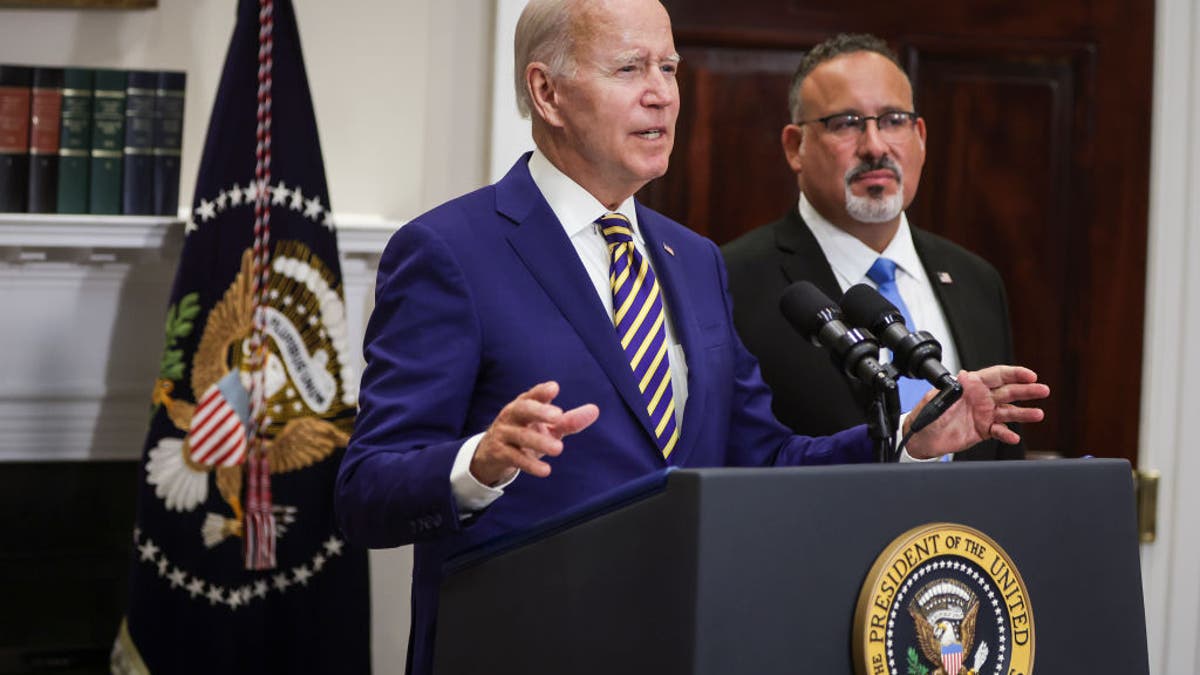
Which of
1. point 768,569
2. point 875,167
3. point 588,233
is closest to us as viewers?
point 768,569

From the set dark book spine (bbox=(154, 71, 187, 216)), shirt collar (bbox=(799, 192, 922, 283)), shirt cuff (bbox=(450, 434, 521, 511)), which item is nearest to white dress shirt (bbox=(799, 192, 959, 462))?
shirt collar (bbox=(799, 192, 922, 283))

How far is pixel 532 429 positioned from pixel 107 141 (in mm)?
1824

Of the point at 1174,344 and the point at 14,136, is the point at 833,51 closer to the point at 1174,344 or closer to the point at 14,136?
the point at 1174,344

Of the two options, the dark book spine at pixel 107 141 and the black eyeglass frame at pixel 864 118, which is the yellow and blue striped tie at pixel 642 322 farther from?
the dark book spine at pixel 107 141

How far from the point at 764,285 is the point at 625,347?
0.80 metres

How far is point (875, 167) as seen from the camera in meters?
2.40

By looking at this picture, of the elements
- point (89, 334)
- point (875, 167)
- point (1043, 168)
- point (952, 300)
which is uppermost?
point (1043, 168)

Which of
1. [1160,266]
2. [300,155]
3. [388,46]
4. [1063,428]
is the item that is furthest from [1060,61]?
[300,155]

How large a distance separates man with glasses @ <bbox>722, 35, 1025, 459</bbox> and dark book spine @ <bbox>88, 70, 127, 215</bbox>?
1.23 m

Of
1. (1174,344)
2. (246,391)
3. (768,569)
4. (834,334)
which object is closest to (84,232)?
(246,391)

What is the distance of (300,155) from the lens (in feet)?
8.81

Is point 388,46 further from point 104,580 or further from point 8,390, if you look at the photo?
point 104,580

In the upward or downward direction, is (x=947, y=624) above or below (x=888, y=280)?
below

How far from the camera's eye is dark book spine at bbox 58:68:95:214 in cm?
273
